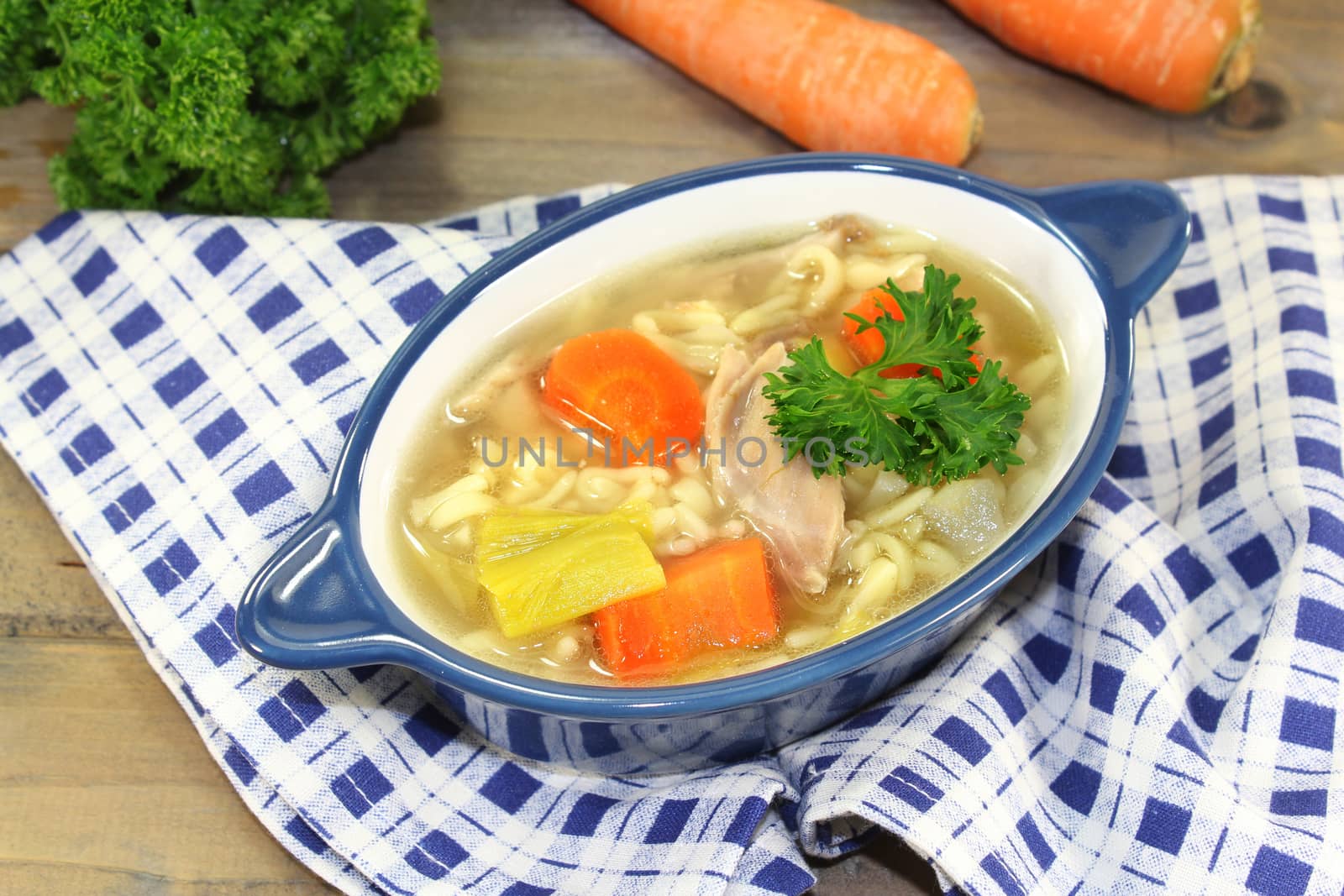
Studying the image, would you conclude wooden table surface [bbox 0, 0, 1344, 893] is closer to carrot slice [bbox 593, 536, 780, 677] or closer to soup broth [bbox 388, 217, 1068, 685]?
soup broth [bbox 388, 217, 1068, 685]

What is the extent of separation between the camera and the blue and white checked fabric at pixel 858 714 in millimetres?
2189

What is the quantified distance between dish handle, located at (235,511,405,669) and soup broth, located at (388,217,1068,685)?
15 centimetres

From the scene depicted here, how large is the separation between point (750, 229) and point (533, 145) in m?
0.97

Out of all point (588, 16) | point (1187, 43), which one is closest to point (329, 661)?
point (588, 16)

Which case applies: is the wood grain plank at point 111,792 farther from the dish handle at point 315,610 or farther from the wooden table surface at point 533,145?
the dish handle at point 315,610

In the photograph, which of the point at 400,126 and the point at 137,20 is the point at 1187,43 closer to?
the point at 400,126

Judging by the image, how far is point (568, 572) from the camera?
218 cm

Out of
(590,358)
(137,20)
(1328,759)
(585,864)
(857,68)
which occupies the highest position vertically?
(137,20)

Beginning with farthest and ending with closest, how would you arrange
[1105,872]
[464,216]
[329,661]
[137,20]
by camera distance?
[464,216], [137,20], [1105,872], [329,661]

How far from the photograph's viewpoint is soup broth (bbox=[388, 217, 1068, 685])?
2.22 metres

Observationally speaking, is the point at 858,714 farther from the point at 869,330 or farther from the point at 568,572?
the point at 869,330

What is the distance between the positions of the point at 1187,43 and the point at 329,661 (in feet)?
9.12

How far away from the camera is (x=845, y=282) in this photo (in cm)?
272

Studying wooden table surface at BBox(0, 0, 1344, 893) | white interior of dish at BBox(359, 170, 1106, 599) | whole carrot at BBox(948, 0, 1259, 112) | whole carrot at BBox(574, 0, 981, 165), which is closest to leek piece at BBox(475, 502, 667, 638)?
white interior of dish at BBox(359, 170, 1106, 599)
